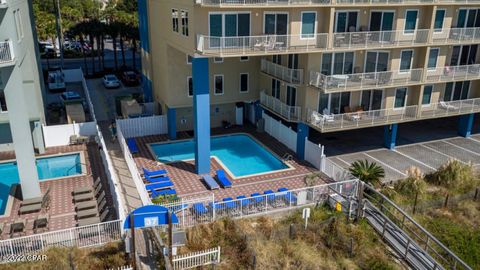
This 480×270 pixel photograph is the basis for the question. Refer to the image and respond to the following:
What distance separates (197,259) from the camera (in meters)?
17.6


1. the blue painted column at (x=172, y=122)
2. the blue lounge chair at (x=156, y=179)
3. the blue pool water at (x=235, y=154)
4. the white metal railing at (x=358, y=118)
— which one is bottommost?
the blue pool water at (x=235, y=154)

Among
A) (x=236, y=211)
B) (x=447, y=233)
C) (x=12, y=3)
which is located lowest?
(x=447, y=233)

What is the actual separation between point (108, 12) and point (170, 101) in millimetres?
38241

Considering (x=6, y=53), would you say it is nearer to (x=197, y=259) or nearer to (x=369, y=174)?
(x=197, y=259)

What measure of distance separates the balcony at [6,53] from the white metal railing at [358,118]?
56.0ft

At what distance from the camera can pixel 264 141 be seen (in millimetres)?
31203

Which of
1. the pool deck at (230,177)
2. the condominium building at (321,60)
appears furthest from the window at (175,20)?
the pool deck at (230,177)

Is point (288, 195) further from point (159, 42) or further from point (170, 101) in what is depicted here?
point (159, 42)

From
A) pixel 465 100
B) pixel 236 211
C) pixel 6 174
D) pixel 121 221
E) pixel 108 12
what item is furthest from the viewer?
pixel 108 12

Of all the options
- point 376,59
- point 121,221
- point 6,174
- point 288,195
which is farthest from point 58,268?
point 376,59

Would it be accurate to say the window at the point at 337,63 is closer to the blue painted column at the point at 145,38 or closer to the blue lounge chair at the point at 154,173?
the blue lounge chair at the point at 154,173

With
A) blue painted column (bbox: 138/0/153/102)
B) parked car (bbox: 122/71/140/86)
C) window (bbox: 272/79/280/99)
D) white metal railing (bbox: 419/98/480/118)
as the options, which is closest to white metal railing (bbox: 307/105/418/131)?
white metal railing (bbox: 419/98/480/118)

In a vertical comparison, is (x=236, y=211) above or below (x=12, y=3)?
below

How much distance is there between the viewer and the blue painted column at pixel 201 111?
24406 mm
